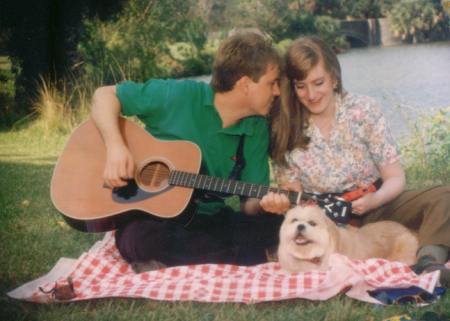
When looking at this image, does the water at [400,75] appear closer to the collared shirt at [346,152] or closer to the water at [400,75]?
the water at [400,75]

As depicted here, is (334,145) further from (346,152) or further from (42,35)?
(42,35)

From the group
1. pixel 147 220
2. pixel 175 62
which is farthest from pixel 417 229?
pixel 175 62

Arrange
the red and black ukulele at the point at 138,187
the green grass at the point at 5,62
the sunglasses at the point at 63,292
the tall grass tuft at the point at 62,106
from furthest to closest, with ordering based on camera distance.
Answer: the tall grass tuft at the point at 62,106 < the green grass at the point at 5,62 < the red and black ukulele at the point at 138,187 < the sunglasses at the point at 63,292

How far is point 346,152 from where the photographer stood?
246 cm

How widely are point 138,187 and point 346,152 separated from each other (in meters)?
1.29

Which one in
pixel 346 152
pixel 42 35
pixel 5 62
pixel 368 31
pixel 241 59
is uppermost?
pixel 368 31

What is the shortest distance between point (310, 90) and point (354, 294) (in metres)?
1.15

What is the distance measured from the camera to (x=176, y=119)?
2.51 metres

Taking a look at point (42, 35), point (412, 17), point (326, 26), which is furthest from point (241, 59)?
point (42, 35)

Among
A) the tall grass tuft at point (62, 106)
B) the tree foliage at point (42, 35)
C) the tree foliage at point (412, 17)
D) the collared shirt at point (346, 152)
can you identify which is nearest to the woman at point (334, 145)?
the collared shirt at point (346, 152)

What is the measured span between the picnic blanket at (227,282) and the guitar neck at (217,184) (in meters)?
0.45

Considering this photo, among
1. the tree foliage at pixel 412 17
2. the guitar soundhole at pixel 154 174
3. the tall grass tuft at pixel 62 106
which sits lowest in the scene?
the tall grass tuft at pixel 62 106

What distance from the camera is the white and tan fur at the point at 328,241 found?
2023 mm

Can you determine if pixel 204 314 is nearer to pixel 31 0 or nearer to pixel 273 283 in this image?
pixel 273 283
